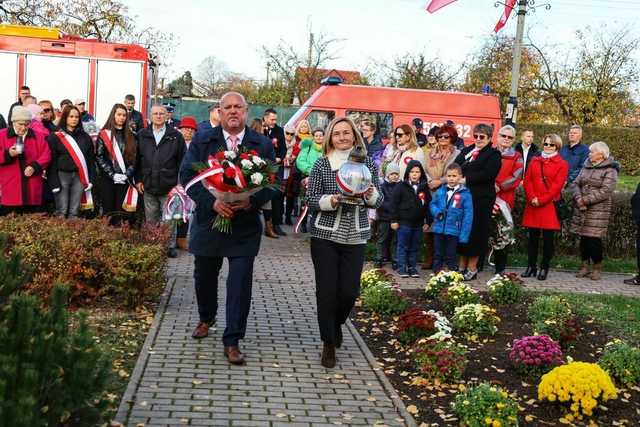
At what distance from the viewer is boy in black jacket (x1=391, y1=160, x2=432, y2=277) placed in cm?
1073

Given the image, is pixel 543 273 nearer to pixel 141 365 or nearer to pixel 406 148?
pixel 406 148

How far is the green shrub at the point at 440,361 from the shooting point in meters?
6.31

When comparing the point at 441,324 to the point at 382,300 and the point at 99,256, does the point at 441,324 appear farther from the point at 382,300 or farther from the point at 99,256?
the point at 99,256

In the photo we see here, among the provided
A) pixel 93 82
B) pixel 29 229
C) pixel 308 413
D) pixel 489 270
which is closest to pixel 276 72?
pixel 93 82

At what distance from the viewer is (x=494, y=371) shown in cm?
676

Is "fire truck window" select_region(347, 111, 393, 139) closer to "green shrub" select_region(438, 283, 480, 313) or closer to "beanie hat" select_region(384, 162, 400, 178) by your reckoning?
"beanie hat" select_region(384, 162, 400, 178)

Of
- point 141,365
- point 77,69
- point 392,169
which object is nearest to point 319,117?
point 77,69

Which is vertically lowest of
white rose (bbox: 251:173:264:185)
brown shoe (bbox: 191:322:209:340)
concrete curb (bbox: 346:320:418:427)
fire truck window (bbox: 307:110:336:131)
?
concrete curb (bbox: 346:320:418:427)

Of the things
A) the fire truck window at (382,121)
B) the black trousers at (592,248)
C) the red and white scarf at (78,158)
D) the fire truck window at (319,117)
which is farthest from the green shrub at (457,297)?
the fire truck window at (382,121)

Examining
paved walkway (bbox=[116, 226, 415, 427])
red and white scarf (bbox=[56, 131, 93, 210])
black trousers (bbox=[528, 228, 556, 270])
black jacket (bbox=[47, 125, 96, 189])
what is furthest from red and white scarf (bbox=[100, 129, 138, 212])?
black trousers (bbox=[528, 228, 556, 270])

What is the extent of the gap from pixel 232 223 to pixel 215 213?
0.62 feet

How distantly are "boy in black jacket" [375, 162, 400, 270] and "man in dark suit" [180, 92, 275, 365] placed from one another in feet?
14.5

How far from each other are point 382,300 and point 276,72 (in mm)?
33745

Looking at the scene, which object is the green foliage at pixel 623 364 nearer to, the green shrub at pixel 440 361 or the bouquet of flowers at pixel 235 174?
the green shrub at pixel 440 361
